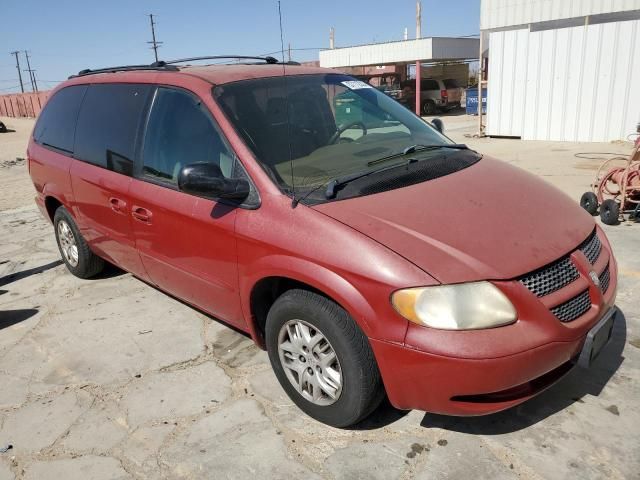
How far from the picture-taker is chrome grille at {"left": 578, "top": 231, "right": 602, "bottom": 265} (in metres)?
2.63

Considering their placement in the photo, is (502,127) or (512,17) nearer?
(512,17)

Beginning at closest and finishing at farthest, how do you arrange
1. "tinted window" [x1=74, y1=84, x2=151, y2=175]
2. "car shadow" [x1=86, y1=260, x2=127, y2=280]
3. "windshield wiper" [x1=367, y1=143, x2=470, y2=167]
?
1. "windshield wiper" [x1=367, y1=143, x2=470, y2=167]
2. "tinted window" [x1=74, y1=84, x2=151, y2=175]
3. "car shadow" [x1=86, y1=260, x2=127, y2=280]

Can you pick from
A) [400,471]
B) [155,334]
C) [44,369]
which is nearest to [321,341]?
[400,471]

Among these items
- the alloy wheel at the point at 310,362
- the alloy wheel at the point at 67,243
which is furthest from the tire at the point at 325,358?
the alloy wheel at the point at 67,243

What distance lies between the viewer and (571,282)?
2436mm

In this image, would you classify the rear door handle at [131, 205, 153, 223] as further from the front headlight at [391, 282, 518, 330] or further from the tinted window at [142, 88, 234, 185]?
the front headlight at [391, 282, 518, 330]

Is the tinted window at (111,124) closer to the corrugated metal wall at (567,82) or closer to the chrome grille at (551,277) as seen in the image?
the chrome grille at (551,277)

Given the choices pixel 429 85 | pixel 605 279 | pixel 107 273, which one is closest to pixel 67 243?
pixel 107 273

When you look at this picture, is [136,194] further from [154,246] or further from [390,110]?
[390,110]

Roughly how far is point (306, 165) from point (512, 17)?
13192 mm

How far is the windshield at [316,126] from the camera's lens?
2.95 meters

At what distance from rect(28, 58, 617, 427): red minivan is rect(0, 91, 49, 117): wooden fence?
150 feet

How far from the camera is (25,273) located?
5.51m

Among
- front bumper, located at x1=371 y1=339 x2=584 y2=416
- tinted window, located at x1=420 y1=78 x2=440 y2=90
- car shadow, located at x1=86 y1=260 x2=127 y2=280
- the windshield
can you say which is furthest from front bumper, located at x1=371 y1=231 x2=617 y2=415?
tinted window, located at x1=420 y1=78 x2=440 y2=90
